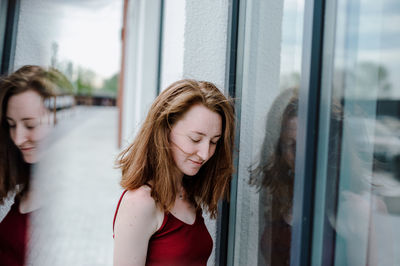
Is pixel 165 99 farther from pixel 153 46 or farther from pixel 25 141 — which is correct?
pixel 153 46

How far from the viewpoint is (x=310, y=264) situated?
97cm

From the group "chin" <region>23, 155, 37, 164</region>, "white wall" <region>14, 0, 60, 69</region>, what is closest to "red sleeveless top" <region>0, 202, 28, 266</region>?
"chin" <region>23, 155, 37, 164</region>

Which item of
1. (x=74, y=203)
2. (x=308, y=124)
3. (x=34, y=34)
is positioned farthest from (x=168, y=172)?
(x=74, y=203)

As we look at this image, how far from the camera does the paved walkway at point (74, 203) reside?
1520 millimetres

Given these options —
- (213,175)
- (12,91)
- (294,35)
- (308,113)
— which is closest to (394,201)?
(308,113)

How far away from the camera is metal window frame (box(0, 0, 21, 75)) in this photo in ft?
4.37

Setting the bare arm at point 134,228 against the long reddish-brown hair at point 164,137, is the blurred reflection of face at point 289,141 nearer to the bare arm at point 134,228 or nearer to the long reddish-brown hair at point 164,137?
the long reddish-brown hair at point 164,137

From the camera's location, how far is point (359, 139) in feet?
2.70

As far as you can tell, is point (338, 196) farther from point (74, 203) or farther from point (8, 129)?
point (74, 203)

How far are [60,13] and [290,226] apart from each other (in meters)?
1.38

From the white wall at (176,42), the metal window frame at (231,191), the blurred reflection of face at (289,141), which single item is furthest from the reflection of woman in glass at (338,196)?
the white wall at (176,42)

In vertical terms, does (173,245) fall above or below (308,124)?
below

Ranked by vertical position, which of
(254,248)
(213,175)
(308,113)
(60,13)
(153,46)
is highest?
(153,46)

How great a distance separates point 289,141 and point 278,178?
0.16m
